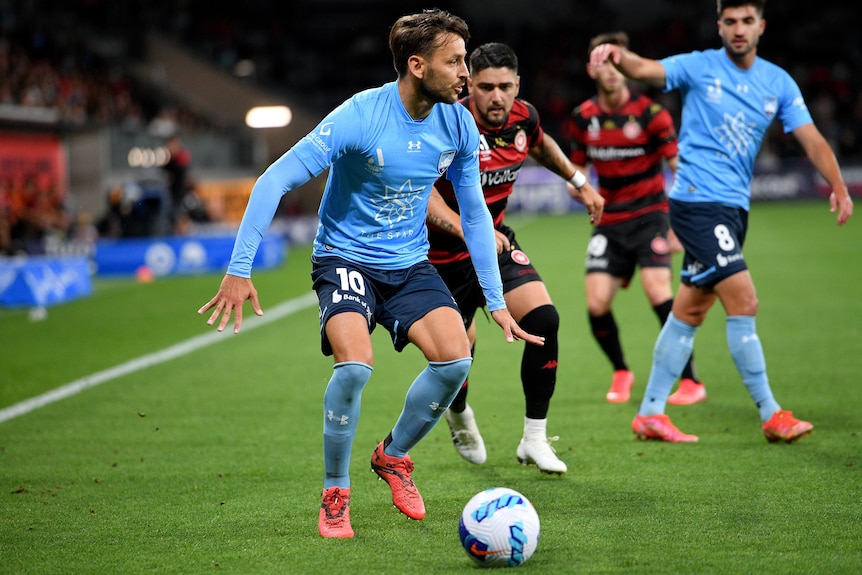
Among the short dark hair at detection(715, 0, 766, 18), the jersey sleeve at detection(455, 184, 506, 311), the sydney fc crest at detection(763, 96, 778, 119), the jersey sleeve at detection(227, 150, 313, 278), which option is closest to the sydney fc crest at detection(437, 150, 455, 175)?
the jersey sleeve at detection(455, 184, 506, 311)

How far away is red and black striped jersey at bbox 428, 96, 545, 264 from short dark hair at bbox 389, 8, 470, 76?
1.26m

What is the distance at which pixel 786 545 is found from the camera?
4.11 metres

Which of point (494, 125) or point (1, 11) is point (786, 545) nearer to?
point (494, 125)

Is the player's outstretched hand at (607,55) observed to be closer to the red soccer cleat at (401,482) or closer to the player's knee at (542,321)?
the player's knee at (542,321)

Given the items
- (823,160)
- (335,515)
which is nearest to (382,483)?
(335,515)

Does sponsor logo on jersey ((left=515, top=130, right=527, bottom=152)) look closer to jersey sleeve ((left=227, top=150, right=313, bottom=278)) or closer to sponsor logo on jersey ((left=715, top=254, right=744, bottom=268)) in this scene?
sponsor logo on jersey ((left=715, top=254, right=744, bottom=268))

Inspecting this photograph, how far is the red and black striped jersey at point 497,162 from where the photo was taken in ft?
19.0

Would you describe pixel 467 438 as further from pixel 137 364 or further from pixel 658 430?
pixel 137 364

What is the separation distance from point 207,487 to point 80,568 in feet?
4.15

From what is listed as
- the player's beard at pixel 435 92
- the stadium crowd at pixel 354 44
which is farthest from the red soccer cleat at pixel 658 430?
the stadium crowd at pixel 354 44

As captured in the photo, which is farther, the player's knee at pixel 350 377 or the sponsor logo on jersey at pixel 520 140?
the sponsor logo on jersey at pixel 520 140

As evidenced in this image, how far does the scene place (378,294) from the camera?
15.4 ft

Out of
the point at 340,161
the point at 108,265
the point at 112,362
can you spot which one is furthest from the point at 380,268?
the point at 108,265

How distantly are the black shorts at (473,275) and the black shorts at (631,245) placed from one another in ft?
6.07
